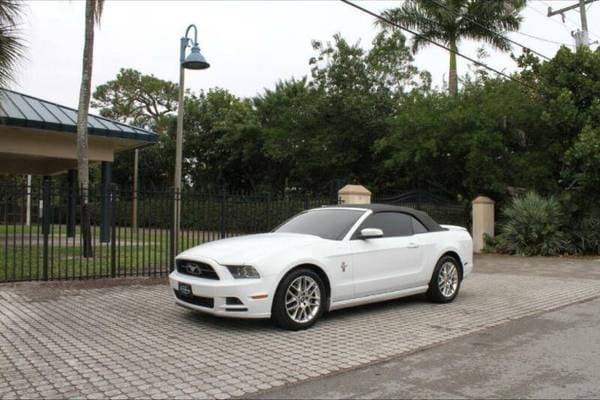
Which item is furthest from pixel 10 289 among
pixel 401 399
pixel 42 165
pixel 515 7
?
pixel 515 7

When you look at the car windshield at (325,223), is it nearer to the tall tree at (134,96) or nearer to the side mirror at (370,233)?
the side mirror at (370,233)

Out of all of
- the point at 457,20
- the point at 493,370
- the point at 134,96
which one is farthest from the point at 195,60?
the point at 134,96

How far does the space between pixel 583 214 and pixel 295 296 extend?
14.4m

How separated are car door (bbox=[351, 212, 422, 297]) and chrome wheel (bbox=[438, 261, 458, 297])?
0.61 meters

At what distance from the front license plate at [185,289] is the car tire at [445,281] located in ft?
12.3

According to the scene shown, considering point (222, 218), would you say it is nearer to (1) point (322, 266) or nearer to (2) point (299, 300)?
(1) point (322, 266)

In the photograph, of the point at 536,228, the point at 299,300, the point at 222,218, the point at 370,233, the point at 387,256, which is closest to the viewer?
the point at 299,300

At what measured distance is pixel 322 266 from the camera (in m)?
6.82

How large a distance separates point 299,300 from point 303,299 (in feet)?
0.21

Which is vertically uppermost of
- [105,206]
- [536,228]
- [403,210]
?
[105,206]

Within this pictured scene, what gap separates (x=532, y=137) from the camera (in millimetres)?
19016

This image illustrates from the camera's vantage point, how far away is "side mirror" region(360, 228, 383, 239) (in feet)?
23.7

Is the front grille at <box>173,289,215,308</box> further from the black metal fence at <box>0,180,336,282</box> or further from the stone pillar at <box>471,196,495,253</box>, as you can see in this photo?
the stone pillar at <box>471,196,495,253</box>

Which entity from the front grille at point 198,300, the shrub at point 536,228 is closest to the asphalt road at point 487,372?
the front grille at point 198,300
